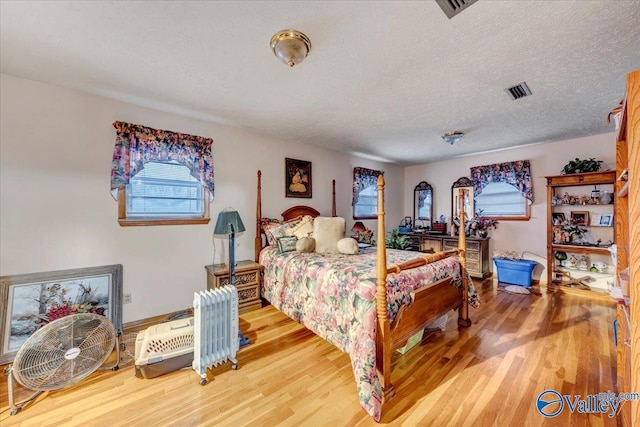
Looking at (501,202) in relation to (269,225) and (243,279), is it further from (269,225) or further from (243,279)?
(243,279)

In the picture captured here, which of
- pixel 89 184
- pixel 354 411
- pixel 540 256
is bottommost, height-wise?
pixel 354 411

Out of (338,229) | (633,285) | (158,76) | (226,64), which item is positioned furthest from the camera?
(338,229)

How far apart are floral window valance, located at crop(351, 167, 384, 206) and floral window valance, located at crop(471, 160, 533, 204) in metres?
1.86

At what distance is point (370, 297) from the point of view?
172cm

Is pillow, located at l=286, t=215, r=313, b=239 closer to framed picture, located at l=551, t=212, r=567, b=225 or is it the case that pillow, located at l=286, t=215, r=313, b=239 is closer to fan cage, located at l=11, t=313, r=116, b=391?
fan cage, located at l=11, t=313, r=116, b=391

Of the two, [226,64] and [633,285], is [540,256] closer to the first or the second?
[633,285]

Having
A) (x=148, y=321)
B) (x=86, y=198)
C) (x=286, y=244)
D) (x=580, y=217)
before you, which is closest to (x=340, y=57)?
(x=286, y=244)

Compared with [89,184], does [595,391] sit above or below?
below

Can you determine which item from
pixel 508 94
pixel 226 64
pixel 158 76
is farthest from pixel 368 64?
pixel 158 76

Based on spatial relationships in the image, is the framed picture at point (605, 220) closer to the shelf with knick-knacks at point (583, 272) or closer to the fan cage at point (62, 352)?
the shelf with knick-knacks at point (583, 272)

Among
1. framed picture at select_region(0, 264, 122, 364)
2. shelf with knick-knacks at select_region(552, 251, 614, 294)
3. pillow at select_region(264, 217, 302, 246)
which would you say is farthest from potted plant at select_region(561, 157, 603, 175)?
framed picture at select_region(0, 264, 122, 364)

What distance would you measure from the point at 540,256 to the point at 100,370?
5.90m

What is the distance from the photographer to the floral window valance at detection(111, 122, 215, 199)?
8.13ft

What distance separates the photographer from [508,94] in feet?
7.77
